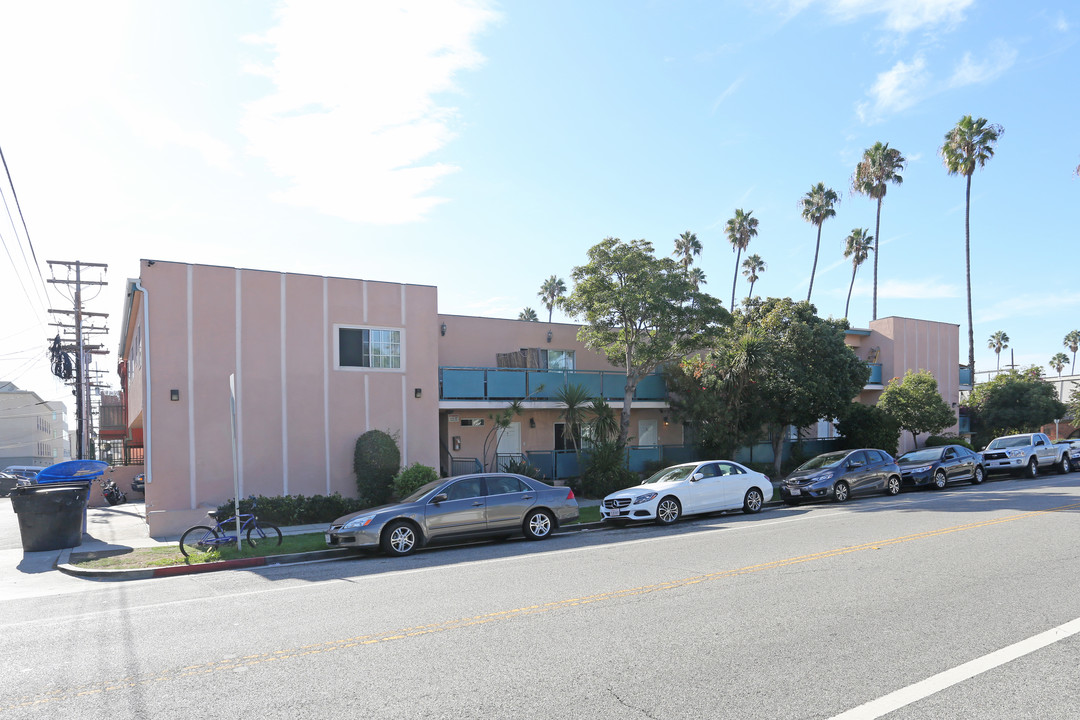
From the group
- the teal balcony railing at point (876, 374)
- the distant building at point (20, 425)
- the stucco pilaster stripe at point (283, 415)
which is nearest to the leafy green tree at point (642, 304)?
the stucco pilaster stripe at point (283, 415)

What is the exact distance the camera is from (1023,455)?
2583cm

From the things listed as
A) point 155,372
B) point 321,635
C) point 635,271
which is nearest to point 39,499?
point 155,372

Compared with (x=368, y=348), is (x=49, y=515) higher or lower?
lower

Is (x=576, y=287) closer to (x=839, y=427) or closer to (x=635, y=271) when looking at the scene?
(x=635, y=271)

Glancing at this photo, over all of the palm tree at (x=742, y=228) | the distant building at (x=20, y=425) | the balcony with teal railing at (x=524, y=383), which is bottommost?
the distant building at (x=20, y=425)

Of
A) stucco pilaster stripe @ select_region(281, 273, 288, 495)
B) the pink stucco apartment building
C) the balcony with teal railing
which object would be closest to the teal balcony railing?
the balcony with teal railing

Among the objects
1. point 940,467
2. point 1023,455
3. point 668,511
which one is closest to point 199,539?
point 668,511

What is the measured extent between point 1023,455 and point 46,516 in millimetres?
28849

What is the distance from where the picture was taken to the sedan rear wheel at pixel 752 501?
682 inches

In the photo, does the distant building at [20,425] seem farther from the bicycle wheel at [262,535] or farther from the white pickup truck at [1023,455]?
the white pickup truck at [1023,455]

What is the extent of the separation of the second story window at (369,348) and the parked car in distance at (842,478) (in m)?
11.0

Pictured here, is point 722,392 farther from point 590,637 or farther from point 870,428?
point 590,637

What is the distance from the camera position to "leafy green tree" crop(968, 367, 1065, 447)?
3441cm

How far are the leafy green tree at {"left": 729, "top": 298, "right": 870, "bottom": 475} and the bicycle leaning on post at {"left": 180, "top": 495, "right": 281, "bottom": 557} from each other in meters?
15.5
